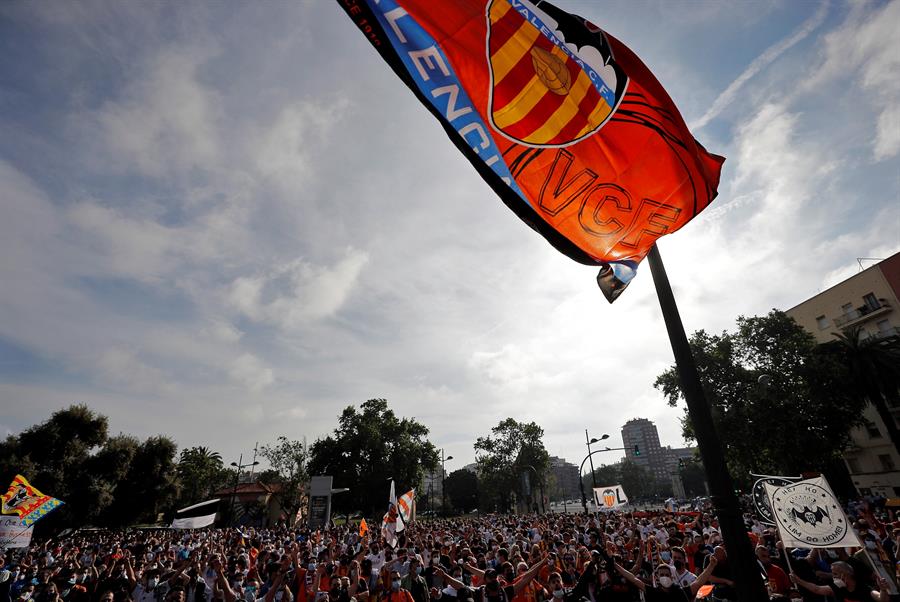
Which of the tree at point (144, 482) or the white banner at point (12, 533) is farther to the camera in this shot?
the tree at point (144, 482)

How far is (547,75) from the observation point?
4.18 metres

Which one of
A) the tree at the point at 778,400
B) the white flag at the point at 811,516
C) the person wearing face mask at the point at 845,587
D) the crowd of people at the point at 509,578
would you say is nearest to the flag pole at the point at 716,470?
the crowd of people at the point at 509,578

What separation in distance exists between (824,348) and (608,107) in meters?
42.0

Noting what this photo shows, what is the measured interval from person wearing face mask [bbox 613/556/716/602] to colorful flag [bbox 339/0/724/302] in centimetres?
581

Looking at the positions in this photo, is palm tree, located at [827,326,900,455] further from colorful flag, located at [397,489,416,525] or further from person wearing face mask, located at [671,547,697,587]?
colorful flag, located at [397,489,416,525]

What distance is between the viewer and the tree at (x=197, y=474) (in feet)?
232

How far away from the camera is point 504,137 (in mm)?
3975

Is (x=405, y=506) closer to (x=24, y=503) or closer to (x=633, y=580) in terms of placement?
(x=633, y=580)

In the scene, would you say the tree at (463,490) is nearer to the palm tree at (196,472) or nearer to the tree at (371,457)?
the tree at (371,457)

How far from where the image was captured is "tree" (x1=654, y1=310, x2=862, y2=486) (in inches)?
1166

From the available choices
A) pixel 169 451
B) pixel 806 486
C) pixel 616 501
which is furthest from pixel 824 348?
pixel 169 451

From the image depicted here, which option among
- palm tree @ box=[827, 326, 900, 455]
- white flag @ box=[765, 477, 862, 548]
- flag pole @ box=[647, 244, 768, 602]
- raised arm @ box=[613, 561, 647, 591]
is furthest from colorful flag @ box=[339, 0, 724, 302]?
palm tree @ box=[827, 326, 900, 455]

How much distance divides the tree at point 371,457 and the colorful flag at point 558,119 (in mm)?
53664

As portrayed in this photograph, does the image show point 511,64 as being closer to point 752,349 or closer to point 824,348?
point 752,349
